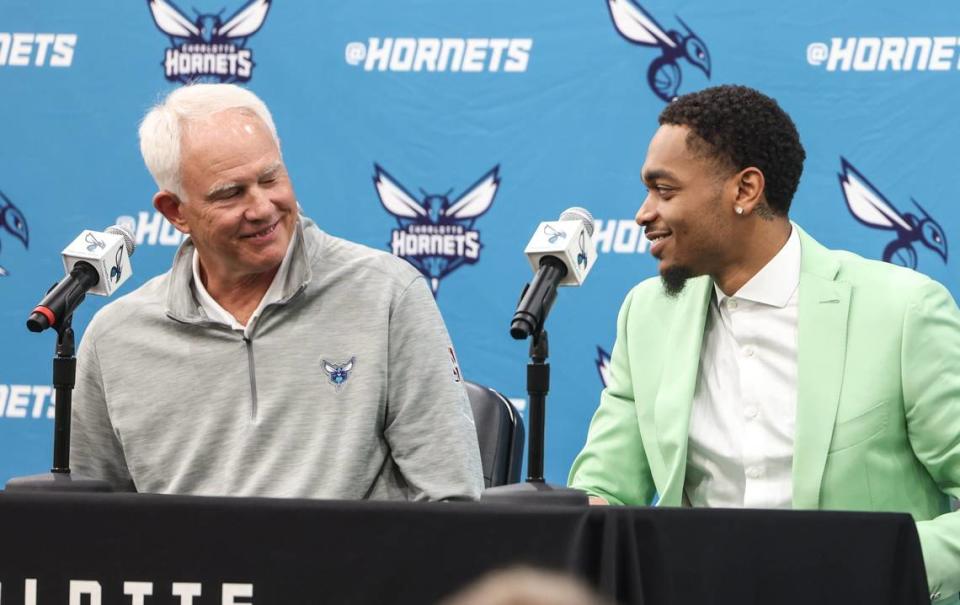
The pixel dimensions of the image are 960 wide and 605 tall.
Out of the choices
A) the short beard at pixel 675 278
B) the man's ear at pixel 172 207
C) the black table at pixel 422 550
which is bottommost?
the black table at pixel 422 550

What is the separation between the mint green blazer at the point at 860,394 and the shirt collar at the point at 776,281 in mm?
29

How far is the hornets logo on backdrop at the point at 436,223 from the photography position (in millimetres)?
4207

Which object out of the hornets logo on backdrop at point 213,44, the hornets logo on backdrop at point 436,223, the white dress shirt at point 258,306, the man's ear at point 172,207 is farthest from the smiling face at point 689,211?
the hornets logo on backdrop at point 213,44

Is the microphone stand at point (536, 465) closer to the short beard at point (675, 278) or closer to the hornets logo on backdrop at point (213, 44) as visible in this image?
the short beard at point (675, 278)

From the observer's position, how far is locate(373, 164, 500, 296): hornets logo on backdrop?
13.8ft

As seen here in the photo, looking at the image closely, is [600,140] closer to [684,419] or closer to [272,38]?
[272,38]

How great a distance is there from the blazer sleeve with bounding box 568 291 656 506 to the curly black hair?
15.4 inches

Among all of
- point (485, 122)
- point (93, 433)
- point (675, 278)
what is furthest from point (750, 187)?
point (485, 122)

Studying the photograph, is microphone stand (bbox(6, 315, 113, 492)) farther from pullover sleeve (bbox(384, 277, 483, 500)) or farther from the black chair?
the black chair

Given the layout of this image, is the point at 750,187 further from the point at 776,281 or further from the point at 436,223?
the point at 436,223

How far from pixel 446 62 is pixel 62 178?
122 centimetres

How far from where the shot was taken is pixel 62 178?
14.5 ft

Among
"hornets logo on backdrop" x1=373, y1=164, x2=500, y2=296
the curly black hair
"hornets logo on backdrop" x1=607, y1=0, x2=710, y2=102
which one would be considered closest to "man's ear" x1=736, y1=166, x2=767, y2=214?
the curly black hair

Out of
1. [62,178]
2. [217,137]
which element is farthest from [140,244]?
[217,137]
